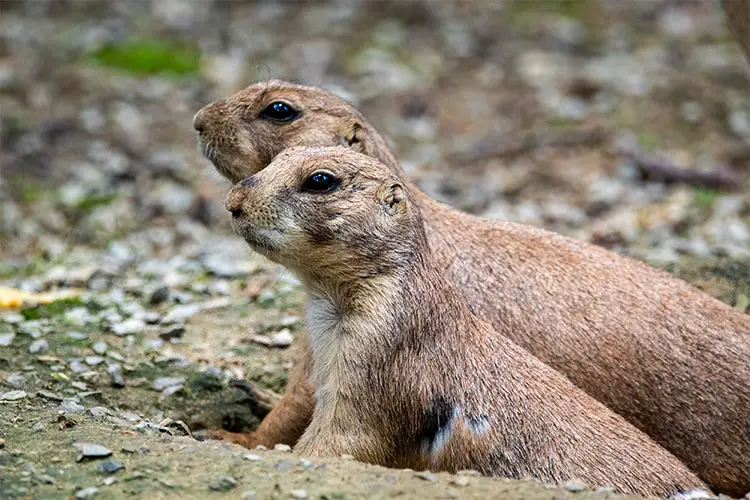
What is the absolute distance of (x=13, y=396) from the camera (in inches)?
259

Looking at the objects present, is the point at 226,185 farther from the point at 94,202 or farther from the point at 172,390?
the point at 94,202

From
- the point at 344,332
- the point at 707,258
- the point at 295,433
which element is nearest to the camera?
the point at 344,332

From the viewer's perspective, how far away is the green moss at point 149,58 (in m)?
16.2

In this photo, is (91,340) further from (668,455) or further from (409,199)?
(668,455)

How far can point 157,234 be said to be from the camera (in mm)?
11922

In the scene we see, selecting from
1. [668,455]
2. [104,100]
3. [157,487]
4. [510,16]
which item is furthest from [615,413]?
[510,16]

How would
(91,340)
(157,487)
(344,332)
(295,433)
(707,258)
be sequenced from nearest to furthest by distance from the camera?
(157,487)
(344,332)
(295,433)
(91,340)
(707,258)

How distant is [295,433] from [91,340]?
1892 millimetres

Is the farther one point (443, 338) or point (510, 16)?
point (510, 16)

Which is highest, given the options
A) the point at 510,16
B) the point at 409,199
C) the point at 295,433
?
the point at 510,16

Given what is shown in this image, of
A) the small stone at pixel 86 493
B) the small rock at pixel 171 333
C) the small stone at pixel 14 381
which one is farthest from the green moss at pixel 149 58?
the small stone at pixel 86 493

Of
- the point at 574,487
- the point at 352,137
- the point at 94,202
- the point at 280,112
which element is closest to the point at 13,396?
the point at 280,112

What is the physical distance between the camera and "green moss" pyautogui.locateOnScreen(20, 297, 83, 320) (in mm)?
8492

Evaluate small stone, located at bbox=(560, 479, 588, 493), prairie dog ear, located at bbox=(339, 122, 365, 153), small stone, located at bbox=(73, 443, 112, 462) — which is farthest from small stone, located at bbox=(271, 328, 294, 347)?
small stone, located at bbox=(560, 479, 588, 493)
